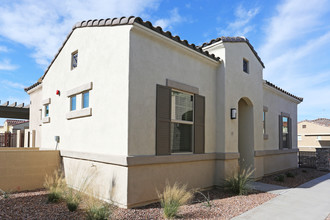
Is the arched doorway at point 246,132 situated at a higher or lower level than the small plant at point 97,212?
higher

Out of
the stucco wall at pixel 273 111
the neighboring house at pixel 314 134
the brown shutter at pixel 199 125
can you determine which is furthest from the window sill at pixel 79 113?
the neighboring house at pixel 314 134

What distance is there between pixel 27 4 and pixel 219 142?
792 cm

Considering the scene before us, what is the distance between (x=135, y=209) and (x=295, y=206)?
4359mm

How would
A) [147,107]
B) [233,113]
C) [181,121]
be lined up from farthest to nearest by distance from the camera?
1. [233,113]
2. [181,121]
3. [147,107]

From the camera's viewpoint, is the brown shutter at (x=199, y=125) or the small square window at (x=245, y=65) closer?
the brown shutter at (x=199, y=125)

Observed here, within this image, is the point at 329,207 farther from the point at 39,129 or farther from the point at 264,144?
the point at 39,129

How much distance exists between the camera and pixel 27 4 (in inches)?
285

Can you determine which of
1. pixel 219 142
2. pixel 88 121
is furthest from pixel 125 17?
pixel 219 142

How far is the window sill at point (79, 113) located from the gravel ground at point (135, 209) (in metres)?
2.63

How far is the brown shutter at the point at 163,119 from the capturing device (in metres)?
6.20

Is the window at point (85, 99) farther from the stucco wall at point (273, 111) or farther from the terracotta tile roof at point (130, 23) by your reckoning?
the stucco wall at point (273, 111)

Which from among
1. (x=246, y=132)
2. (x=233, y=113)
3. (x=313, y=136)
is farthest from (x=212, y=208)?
(x=313, y=136)

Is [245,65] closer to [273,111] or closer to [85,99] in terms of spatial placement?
[273,111]

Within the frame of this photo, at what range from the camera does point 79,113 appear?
7578 millimetres
